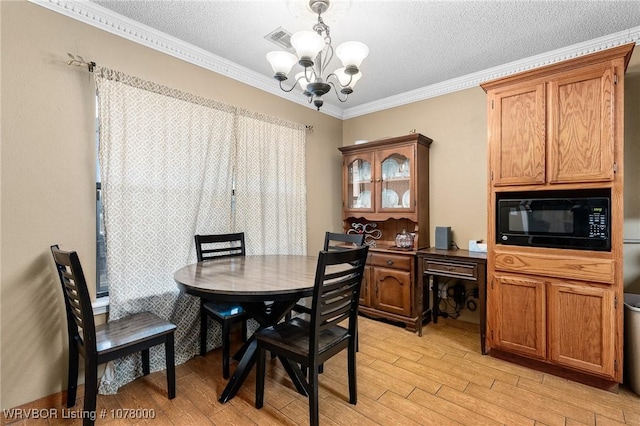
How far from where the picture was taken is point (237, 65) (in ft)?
9.66

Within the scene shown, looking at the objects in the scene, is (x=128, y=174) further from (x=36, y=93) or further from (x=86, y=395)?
(x=86, y=395)

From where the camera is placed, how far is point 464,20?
88.0 inches

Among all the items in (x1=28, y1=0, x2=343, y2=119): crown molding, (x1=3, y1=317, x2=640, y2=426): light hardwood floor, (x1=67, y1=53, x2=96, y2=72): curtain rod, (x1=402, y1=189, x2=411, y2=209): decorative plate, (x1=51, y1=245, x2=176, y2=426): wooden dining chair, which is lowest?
(x1=3, y1=317, x2=640, y2=426): light hardwood floor

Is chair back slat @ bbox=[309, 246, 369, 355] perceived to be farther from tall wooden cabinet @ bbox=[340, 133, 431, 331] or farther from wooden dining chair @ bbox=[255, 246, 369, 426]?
tall wooden cabinet @ bbox=[340, 133, 431, 331]

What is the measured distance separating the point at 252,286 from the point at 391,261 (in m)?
1.91

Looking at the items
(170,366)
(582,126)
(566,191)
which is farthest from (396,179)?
(170,366)

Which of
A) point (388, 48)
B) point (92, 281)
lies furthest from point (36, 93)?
point (388, 48)

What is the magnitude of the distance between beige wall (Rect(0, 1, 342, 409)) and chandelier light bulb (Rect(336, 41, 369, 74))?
67.4 inches

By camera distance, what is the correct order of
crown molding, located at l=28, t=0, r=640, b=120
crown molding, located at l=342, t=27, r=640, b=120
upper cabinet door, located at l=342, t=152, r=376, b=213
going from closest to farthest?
crown molding, located at l=28, t=0, r=640, b=120, crown molding, located at l=342, t=27, r=640, b=120, upper cabinet door, located at l=342, t=152, r=376, b=213

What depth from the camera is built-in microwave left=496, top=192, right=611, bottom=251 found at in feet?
6.95

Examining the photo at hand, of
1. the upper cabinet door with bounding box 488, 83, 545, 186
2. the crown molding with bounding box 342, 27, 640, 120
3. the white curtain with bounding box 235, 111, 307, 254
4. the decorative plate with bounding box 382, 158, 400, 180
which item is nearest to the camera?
the upper cabinet door with bounding box 488, 83, 545, 186

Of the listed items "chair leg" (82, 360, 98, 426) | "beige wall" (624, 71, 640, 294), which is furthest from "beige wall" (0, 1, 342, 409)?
"beige wall" (624, 71, 640, 294)

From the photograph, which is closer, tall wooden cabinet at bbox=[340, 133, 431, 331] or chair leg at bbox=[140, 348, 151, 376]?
chair leg at bbox=[140, 348, 151, 376]

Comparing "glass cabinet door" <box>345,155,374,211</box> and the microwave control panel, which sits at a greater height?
"glass cabinet door" <box>345,155,374,211</box>
